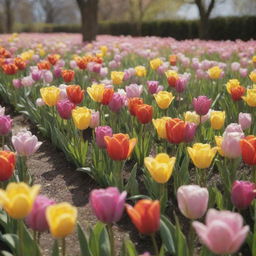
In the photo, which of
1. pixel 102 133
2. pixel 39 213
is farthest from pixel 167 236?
pixel 102 133

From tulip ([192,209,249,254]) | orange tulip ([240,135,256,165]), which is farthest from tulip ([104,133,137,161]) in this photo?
tulip ([192,209,249,254])

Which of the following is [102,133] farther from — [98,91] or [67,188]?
[98,91]

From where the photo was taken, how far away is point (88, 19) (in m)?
14.9

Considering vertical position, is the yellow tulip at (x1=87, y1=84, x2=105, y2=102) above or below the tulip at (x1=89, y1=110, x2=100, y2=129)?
above

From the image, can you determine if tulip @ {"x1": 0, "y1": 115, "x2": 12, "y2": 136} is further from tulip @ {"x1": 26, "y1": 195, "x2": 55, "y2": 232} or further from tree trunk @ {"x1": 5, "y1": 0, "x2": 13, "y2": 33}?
tree trunk @ {"x1": 5, "y1": 0, "x2": 13, "y2": 33}

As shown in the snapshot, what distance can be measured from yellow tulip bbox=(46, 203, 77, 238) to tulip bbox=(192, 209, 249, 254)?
38 cm

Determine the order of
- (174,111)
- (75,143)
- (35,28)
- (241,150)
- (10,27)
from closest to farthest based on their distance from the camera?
(241,150) < (75,143) < (174,111) < (10,27) < (35,28)

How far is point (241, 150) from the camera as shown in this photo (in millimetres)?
2072

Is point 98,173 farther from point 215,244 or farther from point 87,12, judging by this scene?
point 87,12

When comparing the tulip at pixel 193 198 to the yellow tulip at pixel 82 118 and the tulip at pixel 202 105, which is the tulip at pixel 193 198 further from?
the tulip at pixel 202 105

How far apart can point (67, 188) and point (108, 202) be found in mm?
1695

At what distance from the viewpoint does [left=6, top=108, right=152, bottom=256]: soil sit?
7.60ft

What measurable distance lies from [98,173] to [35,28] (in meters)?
42.8

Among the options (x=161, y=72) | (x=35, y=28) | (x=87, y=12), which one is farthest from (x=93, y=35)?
(x=35, y=28)
